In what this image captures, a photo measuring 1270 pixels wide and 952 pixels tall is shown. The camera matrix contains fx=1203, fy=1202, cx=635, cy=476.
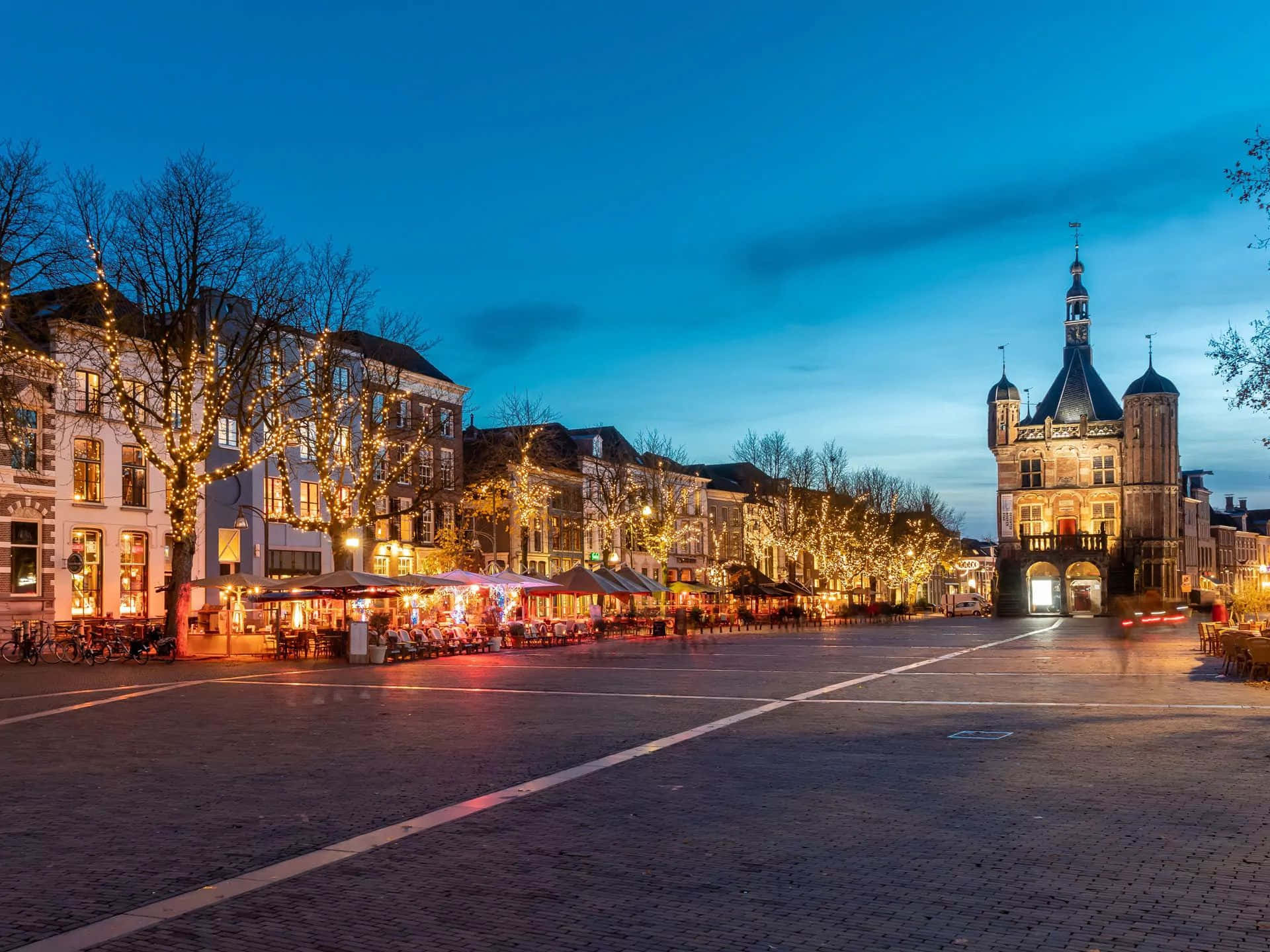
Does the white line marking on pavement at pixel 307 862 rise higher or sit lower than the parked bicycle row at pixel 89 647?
higher

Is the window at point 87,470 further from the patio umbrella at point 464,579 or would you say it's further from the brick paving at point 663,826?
the brick paving at point 663,826

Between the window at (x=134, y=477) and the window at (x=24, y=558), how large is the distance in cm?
372

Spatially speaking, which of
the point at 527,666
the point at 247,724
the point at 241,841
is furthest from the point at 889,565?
the point at 241,841

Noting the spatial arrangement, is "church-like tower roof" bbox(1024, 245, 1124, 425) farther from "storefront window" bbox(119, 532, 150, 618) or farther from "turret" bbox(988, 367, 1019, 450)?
"storefront window" bbox(119, 532, 150, 618)

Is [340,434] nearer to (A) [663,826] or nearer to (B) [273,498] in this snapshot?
(B) [273,498]

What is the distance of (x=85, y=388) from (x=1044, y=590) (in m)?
75.7

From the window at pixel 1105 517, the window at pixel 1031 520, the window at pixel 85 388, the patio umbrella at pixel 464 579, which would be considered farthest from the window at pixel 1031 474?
the window at pixel 85 388

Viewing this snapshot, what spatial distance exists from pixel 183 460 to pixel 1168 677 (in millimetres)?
25153

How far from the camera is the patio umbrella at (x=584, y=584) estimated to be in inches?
1603

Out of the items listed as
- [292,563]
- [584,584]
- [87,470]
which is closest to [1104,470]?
[584,584]

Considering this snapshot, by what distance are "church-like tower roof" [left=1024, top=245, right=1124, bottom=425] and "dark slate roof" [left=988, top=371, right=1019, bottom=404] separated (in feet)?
7.58

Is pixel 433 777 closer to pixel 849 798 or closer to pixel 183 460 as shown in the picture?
pixel 849 798

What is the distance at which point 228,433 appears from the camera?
149 ft

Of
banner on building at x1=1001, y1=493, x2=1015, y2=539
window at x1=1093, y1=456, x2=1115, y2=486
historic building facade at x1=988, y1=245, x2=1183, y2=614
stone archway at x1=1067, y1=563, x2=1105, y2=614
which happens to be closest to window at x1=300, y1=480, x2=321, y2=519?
historic building facade at x1=988, y1=245, x2=1183, y2=614
